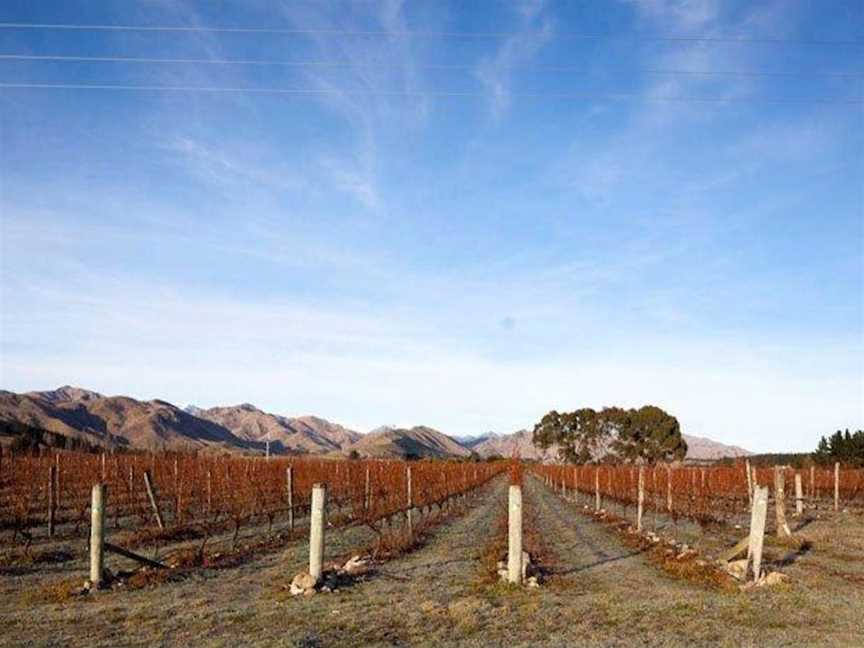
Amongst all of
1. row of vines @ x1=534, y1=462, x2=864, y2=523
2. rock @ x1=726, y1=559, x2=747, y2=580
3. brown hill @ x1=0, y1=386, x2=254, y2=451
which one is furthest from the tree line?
brown hill @ x1=0, y1=386, x2=254, y2=451

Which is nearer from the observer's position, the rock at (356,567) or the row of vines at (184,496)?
the rock at (356,567)

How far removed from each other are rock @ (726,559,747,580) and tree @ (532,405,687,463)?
229ft

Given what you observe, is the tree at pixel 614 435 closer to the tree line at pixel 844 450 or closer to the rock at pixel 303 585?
the tree line at pixel 844 450

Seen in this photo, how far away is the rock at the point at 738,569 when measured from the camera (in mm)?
11883

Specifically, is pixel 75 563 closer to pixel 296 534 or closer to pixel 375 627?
pixel 296 534

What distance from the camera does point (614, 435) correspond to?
88750mm

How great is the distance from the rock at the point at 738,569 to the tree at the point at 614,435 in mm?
69762

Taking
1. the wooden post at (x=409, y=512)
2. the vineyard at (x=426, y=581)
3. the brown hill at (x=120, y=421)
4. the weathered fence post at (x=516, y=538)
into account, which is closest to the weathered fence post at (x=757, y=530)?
the vineyard at (x=426, y=581)

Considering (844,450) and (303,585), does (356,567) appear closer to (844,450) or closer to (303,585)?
(303,585)

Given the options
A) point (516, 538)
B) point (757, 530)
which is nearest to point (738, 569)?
point (757, 530)

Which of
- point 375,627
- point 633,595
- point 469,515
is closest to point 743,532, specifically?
point 469,515

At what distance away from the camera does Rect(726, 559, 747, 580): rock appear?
1188 centimetres

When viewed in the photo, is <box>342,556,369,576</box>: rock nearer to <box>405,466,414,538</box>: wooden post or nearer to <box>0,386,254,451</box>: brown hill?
<box>405,466,414,538</box>: wooden post

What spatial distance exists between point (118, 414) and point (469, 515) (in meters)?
141
